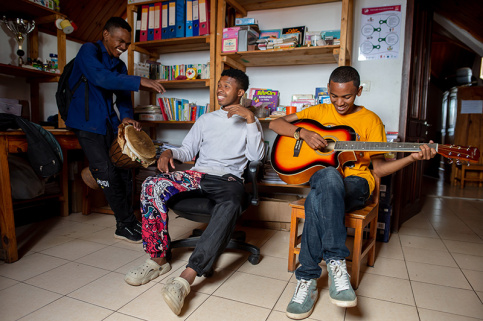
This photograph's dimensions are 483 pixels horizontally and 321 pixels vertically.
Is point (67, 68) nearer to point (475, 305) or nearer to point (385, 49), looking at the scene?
point (385, 49)

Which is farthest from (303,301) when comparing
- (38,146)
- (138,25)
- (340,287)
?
(138,25)

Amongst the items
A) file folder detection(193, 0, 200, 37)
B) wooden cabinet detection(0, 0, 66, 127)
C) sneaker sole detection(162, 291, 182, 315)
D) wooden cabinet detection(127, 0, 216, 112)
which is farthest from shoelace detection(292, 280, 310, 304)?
wooden cabinet detection(0, 0, 66, 127)

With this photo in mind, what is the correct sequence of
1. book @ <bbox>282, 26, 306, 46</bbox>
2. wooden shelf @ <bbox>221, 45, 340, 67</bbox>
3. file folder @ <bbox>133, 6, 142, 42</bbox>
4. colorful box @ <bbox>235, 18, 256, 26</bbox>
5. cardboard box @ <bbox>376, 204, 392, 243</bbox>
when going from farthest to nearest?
file folder @ <bbox>133, 6, 142, 42</bbox>, colorful box @ <bbox>235, 18, 256, 26</bbox>, book @ <bbox>282, 26, 306, 46</bbox>, wooden shelf @ <bbox>221, 45, 340, 67</bbox>, cardboard box @ <bbox>376, 204, 392, 243</bbox>

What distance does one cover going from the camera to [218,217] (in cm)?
160

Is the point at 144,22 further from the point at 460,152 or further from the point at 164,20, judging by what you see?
the point at 460,152

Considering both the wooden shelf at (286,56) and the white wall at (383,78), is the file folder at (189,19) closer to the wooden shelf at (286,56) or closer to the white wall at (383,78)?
the wooden shelf at (286,56)

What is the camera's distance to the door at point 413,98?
267cm

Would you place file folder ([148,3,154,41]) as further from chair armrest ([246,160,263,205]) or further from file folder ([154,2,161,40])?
chair armrest ([246,160,263,205])

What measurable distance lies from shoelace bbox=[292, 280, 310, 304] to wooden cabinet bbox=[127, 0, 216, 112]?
1.91 meters

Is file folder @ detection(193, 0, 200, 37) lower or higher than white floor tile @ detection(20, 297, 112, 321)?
higher

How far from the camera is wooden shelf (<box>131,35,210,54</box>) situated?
305 centimetres

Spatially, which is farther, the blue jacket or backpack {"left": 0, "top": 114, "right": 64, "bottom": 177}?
the blue jacket

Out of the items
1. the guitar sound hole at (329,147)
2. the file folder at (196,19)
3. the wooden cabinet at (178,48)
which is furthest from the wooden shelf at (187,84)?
the guitar sound hole at (329,147)

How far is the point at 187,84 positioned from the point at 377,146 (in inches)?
86.3
